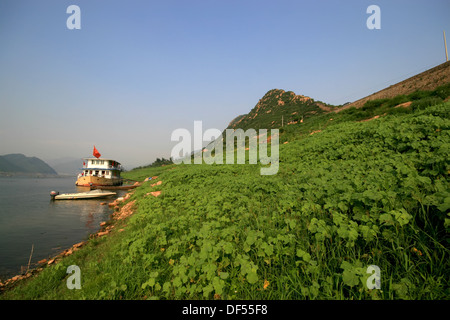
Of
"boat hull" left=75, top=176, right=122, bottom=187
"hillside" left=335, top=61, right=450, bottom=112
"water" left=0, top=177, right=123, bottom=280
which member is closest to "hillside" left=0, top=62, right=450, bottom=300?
"water" left=0, top=177, right=123, bottom=280

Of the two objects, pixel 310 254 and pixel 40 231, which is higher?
pixel 310 254

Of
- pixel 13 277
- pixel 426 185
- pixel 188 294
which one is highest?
pixel 426 185

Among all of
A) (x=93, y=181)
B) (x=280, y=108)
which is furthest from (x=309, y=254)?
(x=280, y=108)

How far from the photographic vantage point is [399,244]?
2.72 metres

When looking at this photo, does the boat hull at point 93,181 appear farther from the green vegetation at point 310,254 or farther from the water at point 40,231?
the green vegetation at point 310,254

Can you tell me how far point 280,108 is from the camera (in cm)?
8088

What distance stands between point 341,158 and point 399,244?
7724mm

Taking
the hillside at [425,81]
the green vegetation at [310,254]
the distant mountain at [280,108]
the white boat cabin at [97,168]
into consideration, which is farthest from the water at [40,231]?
the distant mountain at [280,108]

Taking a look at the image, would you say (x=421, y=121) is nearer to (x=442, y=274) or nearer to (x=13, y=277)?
(x=442, y=274)

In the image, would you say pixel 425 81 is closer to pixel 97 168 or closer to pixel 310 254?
pixel 310 254

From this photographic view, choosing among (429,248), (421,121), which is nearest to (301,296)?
(429,248)

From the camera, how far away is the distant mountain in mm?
63419

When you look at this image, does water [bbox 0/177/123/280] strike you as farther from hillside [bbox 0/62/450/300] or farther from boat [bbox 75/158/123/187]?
boat [bbox 75/158/123/187]

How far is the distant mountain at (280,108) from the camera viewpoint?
63419mm
